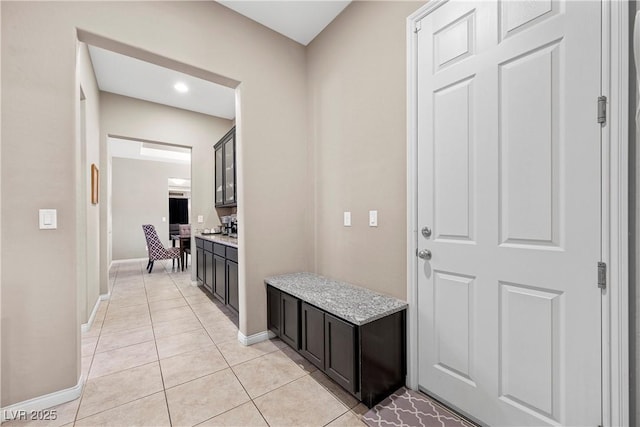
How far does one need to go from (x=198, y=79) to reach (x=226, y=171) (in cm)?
131

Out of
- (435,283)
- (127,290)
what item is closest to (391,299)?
(435,283)

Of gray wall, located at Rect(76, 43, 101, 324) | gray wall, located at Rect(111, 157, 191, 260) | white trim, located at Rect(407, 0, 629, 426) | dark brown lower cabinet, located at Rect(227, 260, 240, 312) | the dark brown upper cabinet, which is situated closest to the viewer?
white trim, located at Rect(407, 0, 629, 426)

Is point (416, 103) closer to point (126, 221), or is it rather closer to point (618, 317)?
point (618, 317)

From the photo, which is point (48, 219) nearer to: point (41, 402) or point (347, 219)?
point (41, 402)

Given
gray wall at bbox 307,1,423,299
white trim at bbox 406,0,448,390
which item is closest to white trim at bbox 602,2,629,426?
white trim at bbox 406,0,448,390

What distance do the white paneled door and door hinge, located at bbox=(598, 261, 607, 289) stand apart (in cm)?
2

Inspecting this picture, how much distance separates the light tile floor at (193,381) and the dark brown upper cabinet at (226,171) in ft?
5.94

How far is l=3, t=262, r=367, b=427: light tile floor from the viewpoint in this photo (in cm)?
157

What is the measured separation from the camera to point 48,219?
5.39 feet

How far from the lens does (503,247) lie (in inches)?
54.5

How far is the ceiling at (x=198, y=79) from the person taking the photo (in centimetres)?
235

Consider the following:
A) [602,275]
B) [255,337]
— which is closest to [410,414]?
[602,275]

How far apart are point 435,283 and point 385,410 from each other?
2.71 ft

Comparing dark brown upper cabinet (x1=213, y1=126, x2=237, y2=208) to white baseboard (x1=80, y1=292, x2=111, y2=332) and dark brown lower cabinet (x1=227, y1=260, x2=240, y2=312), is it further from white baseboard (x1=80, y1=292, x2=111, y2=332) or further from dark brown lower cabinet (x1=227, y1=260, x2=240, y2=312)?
white baseboard (x1=80, y1=292, x2=111, y2=332)
